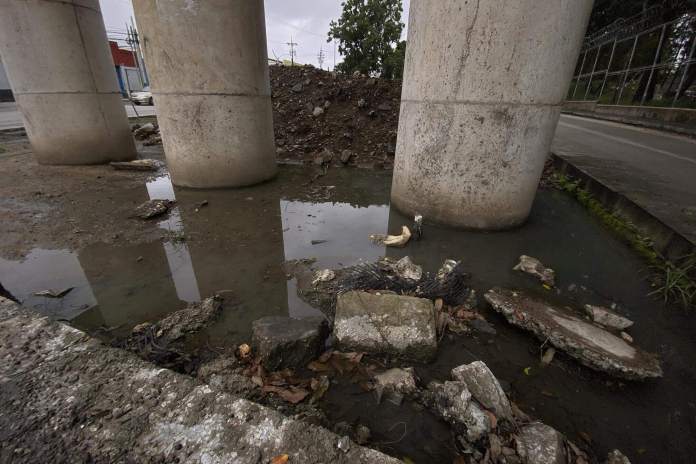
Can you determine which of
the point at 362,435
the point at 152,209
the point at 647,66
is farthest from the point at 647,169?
the point at 647,66

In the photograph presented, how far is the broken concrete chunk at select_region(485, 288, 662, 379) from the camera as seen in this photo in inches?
62.6

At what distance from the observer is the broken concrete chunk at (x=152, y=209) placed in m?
3.29

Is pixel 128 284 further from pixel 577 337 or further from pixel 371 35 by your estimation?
pixel 371 35

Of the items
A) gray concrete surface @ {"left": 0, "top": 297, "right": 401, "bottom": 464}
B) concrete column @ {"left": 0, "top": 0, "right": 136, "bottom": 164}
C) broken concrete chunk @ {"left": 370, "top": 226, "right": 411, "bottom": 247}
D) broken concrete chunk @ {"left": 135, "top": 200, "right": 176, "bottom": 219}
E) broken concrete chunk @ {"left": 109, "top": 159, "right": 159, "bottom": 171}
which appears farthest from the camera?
broken concrete chunk @ {"left": 109, "top": 159, "right": 159, "bottom": 171}

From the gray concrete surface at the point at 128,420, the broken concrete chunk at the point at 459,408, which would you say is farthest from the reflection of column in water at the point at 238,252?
the broken concrete chunk at the point at 459,408

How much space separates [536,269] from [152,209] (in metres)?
3.75

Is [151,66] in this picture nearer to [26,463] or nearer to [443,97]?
[443,97]

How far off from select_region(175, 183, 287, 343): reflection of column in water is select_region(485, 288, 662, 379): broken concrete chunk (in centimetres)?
146

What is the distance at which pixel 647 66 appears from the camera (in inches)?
447

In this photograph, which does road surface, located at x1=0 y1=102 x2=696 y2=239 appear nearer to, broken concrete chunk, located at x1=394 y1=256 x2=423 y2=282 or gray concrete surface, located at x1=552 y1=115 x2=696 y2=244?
gray concrete surface, located at x1=552 y1=115 x2=696 y2=244

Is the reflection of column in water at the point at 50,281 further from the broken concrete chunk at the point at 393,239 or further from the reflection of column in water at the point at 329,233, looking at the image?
the broken concrete chunk at the point at 393,239

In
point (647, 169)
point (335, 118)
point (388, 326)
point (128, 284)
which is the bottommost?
point (128, 284)

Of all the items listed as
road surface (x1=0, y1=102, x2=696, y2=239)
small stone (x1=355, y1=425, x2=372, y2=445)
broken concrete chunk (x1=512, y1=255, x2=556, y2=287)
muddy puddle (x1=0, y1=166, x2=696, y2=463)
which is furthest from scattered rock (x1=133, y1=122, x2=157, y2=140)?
road surface (x1=0, y1=102, x2=696, y2=239)

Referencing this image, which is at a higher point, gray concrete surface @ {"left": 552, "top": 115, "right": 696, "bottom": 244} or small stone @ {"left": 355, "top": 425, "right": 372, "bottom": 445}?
gray concrete surface @ {"left": 552, "top": 115, "right": 696, "bottom": 244}
